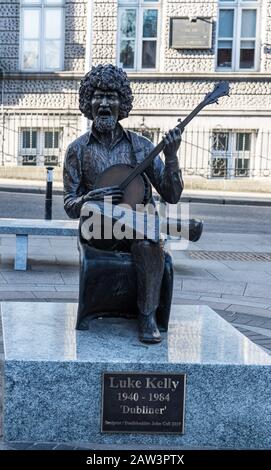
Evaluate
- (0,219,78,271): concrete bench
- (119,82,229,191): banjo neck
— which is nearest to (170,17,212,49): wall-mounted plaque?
(0,219,78,271): concrete bench

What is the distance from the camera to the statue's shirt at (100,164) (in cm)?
483

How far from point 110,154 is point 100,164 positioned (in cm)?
10

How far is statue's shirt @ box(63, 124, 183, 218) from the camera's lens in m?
4.83

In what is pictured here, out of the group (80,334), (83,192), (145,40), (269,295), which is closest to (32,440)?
(80,334)

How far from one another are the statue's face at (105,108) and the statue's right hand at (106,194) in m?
0.44

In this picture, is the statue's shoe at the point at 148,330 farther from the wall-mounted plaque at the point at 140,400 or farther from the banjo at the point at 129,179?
the banjo at the point at 129,179

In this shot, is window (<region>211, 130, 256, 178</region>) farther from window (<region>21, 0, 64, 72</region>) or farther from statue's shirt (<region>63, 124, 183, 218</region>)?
statue's shirt (<region>63, 124, 183, 218</region>)

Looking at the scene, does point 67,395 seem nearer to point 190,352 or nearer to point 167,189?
point 190,352

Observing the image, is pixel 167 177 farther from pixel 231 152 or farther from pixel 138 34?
pixel 138 34

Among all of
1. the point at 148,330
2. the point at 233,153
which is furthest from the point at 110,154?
the point at 233,153

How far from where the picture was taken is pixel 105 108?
4.75 m

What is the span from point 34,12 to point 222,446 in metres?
22.2

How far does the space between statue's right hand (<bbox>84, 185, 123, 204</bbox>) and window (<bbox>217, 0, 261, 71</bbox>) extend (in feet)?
66.5

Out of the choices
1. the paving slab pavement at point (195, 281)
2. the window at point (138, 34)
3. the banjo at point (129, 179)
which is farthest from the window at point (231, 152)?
the banjo at point (129, 179)
